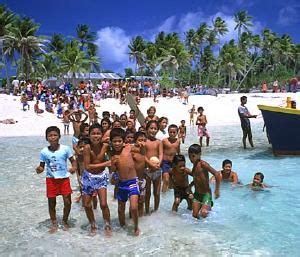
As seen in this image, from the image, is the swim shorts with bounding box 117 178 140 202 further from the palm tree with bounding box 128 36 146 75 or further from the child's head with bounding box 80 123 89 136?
the palm tree with bounding box 128 36 146 75

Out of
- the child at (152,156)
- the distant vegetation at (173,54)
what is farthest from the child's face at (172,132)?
the distant vegetation at (173,54)

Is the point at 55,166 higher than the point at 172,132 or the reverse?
the reverse

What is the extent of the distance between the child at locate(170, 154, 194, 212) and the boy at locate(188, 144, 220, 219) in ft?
0.81

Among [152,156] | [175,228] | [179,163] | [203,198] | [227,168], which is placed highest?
[152,156]

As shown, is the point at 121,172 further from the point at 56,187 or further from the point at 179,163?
the point at 179,163

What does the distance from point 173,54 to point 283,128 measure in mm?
44652

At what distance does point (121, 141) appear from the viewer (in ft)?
18.6

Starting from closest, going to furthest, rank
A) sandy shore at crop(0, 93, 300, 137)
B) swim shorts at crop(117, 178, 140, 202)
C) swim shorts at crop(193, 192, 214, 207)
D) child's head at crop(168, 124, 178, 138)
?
swim shorts at crop(117, 178, 140, 202) → swim shorts at crop(193, 192, 214, 207) → child's head at crop(168, 124, 178, 138) → sandy shore at crop(0, 93, 300, 137)

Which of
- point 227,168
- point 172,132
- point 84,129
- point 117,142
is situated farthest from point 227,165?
point 117,142

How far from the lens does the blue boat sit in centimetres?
1198

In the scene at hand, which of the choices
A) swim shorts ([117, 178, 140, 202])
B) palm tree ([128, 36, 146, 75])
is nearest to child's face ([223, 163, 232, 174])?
swim shorts ([117, 178, 140, 202])

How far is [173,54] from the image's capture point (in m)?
55.8

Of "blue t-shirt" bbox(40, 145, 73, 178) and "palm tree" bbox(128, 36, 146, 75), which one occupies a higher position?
"palm tree" bbox(128, 36, 146, 75)

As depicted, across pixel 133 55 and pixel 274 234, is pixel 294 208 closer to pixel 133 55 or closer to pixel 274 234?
pixel 274 234
